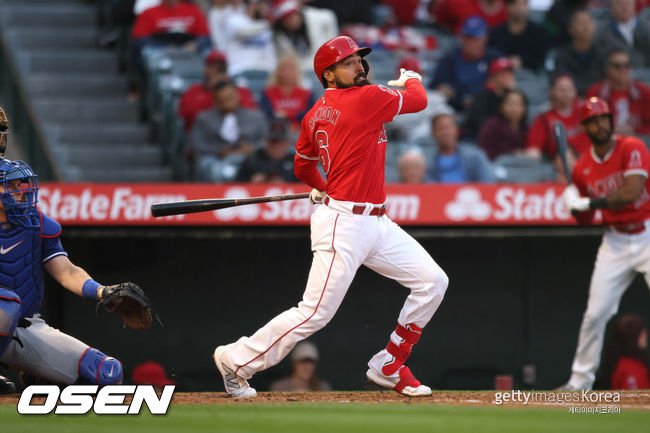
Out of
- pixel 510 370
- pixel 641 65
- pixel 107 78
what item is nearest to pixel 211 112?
pixel 107 78

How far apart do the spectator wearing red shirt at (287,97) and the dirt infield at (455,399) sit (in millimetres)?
4439

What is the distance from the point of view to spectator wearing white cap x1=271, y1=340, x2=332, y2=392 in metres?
8.44

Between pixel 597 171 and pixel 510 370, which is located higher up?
pixel 597 171

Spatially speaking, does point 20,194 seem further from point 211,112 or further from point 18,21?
point 18,21

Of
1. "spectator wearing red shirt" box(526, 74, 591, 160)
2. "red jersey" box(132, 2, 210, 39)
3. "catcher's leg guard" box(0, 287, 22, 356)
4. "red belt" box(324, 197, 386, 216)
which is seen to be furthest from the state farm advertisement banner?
"red jersey" box(132, 2, 210, 39)

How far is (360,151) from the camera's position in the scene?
5.80 meters

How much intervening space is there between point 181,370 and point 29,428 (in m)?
4.06

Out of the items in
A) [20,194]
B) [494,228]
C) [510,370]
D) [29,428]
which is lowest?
[510,370]

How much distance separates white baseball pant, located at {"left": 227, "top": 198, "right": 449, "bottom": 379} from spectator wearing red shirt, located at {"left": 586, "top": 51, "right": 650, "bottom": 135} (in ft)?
18.7

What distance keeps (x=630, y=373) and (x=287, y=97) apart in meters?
3.99

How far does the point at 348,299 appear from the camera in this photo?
28.7 ft

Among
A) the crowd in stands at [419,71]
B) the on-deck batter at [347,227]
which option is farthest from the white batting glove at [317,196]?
the crowd in stands at [419,71]

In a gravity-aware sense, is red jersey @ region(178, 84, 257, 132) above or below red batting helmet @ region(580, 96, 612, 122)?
below

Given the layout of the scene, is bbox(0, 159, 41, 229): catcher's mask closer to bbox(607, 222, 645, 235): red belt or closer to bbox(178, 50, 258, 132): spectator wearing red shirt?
bbox(607, 222, 645, 235): red belt
